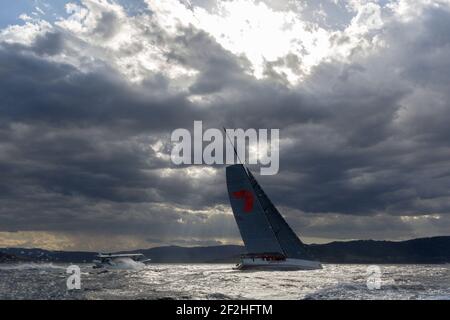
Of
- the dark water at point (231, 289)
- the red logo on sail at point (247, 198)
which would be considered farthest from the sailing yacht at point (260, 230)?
the dark water at point (231, 289)

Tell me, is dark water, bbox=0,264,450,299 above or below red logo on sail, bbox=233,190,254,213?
below

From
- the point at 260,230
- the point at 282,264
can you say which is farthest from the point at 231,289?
the point at 260,230

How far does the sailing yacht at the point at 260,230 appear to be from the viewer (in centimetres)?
8644

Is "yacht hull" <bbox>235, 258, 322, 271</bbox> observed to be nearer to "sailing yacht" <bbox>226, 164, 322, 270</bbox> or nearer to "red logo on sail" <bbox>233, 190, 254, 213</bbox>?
"sailing yacht" <bbox>226, 164, 322, 270</bbox>

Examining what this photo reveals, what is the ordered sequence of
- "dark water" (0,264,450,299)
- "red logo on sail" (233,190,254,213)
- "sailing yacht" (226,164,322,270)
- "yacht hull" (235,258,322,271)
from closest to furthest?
"dark water" (0,264,450,299) → "yacht hull" (235,258,322,271) → "sailing yacht" (226,164,322,270) → "red logo on sail" (233,190,254,213)

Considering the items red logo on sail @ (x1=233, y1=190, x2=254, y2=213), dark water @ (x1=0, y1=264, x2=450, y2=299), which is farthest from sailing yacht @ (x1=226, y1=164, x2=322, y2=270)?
dark water @ (x1=0, y1=264, x2=450, y2=299)

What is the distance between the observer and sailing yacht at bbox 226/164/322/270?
8644cm

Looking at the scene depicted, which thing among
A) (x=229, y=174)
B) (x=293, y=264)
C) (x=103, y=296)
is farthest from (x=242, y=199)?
(x=103, y=296)

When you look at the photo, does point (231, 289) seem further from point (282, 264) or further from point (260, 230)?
point (260, 230)

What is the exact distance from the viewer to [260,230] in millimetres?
88688

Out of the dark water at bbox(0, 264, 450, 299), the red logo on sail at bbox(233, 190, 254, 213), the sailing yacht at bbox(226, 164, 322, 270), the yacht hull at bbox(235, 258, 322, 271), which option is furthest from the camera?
the red logo on sail at bbox(233, 190, 254, 213)
